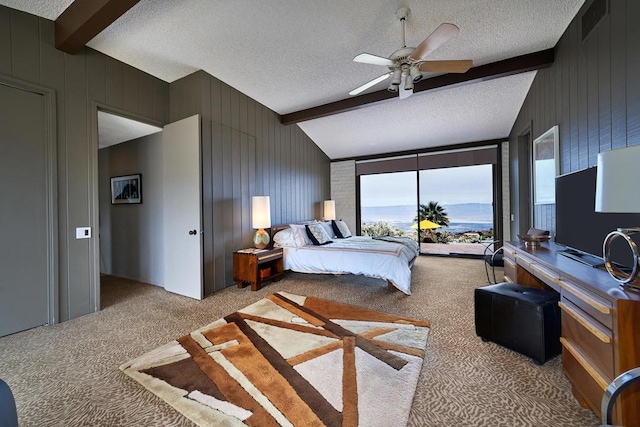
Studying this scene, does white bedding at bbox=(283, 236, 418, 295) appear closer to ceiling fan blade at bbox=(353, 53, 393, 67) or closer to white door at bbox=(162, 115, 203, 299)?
white door at bbox=(162, 115, 203, 299)

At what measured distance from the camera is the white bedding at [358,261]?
329 centimetres

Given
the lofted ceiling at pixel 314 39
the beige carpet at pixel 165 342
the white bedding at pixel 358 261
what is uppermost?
the lofted ceiling at pixel 314 39

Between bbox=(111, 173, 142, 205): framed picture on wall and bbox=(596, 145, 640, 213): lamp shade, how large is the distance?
517 centimetres

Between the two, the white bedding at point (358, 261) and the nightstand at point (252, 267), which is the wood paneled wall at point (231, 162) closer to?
the nightstand at point (252, 267)

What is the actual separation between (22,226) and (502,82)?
618cm

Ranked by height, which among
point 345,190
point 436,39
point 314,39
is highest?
point 314,39

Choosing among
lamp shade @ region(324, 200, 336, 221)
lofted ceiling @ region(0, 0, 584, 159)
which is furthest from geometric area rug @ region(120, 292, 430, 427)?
lamp shade @ region(324, 200, 336, 221)

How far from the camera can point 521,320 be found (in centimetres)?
188

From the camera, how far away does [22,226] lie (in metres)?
2.38

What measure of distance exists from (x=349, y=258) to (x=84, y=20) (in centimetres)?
377

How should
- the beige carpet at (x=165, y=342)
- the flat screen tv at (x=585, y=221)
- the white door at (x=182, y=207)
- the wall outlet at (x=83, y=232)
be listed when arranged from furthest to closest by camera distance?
the white door at (x=182, y=207)
the wall outlet at (x=83, y=232)
the flat screen tv at (x=585, y=221)
the beige carpet at (x=165, y=342)

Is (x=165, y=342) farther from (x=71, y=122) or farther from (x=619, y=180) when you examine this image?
(x=619, y=180)

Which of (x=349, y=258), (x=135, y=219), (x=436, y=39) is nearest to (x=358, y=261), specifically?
(x=349, y=258)

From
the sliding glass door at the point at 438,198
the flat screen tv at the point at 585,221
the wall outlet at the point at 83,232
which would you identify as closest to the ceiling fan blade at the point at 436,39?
the flat screen tv at the point at 585,221
